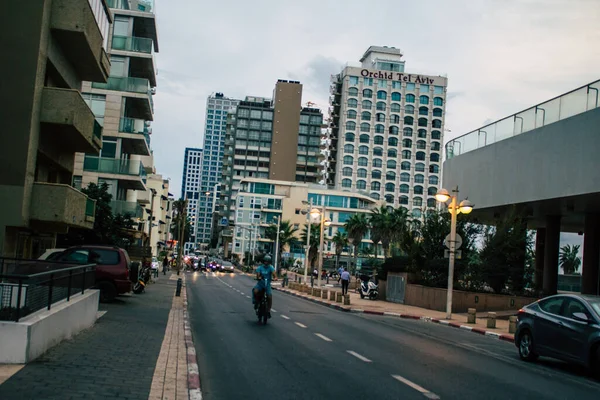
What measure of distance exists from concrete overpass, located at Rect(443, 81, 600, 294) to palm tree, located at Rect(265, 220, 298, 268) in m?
71.9

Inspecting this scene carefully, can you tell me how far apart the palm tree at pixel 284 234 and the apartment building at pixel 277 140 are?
2350 cm

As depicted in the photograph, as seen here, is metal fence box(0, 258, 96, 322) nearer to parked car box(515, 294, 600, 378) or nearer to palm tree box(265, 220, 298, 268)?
parked car box(515, 294, 600, 378)

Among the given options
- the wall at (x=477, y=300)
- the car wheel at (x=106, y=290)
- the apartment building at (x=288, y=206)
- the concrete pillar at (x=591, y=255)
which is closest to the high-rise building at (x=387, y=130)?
the apartment building at (x=288, y=206)

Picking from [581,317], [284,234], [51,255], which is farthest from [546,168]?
[284,234]

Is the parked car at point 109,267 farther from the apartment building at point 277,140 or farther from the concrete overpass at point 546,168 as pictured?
the apartment building at point 277,140

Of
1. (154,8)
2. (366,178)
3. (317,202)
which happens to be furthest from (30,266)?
(366,178)

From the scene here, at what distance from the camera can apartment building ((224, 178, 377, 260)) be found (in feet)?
399

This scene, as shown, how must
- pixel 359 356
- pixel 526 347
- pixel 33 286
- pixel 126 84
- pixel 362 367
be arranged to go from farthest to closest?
pixel 126 84, pixel 526 347, pixel 359 356, pixel 362 367, pixel 33 286

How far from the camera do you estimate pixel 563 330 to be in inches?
532

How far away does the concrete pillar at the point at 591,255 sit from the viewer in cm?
3406

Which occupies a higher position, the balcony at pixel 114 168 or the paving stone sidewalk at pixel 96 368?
the balcony at pixel 114 168

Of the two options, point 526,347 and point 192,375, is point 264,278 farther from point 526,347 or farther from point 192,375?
point 192,375

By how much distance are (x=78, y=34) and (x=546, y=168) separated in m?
20.0

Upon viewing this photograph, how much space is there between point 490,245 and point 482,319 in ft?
18.8
